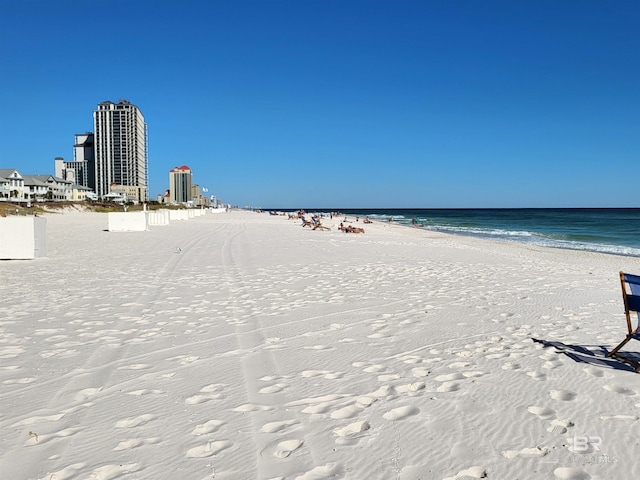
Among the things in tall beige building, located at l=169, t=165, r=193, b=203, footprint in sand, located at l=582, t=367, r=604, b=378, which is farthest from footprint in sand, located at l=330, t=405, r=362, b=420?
tall beige building, located at l=169, t=165, r=193, b=203

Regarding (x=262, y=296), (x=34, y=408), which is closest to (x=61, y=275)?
(x=262, y=296)

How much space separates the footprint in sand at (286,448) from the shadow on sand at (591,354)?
275cm

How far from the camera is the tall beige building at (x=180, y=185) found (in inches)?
5502

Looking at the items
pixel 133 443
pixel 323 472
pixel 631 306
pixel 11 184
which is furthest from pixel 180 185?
pixel 323 472

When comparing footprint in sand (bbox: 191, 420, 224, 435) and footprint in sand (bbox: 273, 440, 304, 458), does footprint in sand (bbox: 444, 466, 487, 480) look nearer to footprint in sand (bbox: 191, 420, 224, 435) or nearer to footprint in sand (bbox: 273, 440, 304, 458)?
footprint in sand (bbox: 273, 440, 304, 458)

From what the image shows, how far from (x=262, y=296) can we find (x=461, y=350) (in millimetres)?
3374

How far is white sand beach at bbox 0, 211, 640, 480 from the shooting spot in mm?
2367

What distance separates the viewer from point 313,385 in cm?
336

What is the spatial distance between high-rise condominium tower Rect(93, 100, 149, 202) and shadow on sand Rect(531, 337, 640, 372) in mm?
136410

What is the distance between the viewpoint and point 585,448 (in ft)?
8.11

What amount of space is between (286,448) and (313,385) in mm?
907

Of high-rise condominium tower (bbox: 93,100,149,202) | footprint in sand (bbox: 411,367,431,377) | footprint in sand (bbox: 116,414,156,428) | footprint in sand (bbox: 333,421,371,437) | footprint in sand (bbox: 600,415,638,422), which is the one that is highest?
high-rise condominium tower (bbox: 93,100,149,202)

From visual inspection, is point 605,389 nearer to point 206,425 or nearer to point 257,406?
point 257,406

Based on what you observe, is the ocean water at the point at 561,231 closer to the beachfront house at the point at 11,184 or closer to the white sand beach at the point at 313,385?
the white sand beach at the point at 313,385
